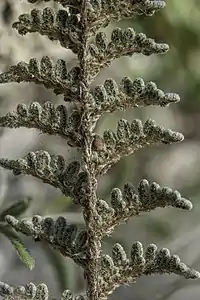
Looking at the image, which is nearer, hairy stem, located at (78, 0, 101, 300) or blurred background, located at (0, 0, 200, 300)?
hairy stem, located at (78, 0, 101, 300)

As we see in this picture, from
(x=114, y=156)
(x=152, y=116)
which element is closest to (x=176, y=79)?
(x=152, y=116)

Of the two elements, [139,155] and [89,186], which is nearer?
[89,186]

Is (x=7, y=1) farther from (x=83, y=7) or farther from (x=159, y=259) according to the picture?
(x=159, y=259)

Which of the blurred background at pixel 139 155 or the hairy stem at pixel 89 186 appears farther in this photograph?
the blurred background at pixel 139 155
